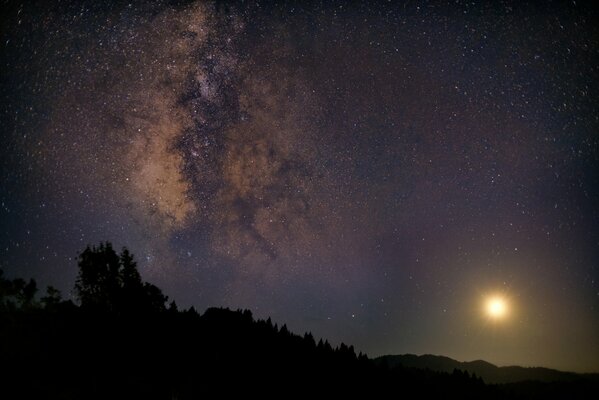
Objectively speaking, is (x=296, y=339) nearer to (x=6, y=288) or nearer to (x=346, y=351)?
(x=346, y=351)

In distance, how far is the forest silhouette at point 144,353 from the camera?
3128 centimetres

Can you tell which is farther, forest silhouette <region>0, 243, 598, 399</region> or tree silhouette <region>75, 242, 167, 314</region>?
tree silhouette <region>75, 242, 167, 314</region>

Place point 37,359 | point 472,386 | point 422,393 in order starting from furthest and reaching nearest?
point 472,386 → point 422,393 → point 37,359

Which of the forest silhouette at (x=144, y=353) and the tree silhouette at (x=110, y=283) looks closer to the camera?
the forest silhouette at (x=144, y=353)

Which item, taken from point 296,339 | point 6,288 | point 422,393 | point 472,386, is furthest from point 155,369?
point 472,386

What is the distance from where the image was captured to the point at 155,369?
128 ft

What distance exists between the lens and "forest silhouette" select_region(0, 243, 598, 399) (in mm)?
31281

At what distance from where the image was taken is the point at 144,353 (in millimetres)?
41656

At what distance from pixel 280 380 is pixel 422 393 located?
31.0 metres

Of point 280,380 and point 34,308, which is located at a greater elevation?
point 34,308

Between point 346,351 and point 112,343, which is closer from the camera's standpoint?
point 112,343

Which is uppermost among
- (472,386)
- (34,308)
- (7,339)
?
(34,308)

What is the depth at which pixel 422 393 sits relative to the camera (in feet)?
224

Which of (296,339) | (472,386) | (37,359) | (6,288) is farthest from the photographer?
(472,386)
